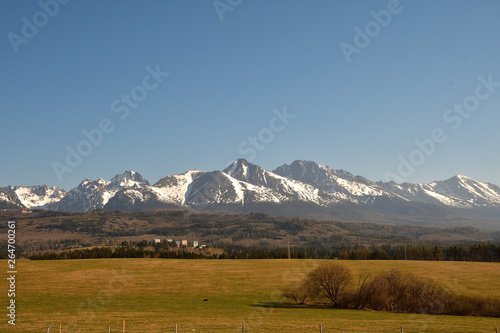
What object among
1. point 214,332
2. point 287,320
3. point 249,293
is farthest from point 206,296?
point 214,332

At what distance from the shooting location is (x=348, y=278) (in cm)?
8588

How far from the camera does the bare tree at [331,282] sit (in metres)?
85.6

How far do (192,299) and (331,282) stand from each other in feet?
94.6

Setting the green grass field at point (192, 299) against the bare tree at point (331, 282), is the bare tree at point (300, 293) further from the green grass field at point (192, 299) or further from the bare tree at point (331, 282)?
the green grass field at point (192, 299)

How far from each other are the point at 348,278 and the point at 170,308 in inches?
1419

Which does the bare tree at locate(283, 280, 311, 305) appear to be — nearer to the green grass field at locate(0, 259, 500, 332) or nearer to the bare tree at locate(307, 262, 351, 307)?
the bare tree at locate(307, 262, 351, 307)

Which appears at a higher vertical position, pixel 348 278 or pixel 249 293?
pixel 348 278

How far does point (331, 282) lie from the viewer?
85938 millimetres

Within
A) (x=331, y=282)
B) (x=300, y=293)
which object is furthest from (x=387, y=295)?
(x=300, y=293)

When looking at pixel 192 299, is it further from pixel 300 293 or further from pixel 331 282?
pixel 331 282

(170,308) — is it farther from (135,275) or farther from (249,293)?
(135,275)

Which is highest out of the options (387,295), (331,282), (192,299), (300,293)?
(331,282)

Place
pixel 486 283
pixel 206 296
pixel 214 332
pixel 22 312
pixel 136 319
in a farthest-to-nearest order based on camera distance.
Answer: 1. pixel 486 283
2. pixel 206 296
3. pixel 22 312
4. pixel 136 319
5. pixel 214 332

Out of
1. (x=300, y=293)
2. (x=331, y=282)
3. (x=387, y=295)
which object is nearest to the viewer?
(x=387, y=295)
